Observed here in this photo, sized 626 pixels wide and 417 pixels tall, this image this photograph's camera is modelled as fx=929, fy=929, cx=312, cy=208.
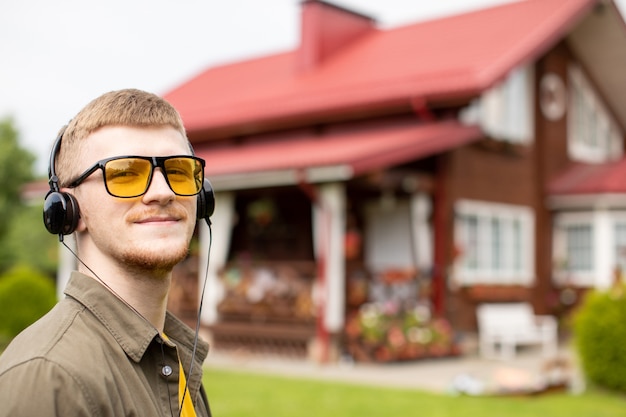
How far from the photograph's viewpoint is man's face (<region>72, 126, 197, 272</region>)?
1893mm

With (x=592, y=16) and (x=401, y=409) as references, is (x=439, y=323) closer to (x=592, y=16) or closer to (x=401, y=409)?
(x=401, y=409)

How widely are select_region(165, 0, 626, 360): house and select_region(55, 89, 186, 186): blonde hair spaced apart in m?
9.98

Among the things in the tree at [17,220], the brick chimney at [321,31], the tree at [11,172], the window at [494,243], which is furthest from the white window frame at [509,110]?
the tree at [11,172]

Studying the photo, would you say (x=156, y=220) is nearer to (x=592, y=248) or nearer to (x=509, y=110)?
(x=509, y=110)

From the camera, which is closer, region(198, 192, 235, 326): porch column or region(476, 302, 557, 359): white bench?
region(198, 192, 235, 326): porch column

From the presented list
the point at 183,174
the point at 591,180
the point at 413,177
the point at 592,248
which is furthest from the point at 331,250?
the point at 183,174

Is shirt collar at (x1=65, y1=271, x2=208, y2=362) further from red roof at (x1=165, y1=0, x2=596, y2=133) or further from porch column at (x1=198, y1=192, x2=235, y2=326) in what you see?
red roof at (x1=165, y1=0, x2=596, y2=133)

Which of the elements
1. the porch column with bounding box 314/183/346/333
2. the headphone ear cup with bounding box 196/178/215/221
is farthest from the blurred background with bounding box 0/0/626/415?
the headphone ear cup with bounding box 196/178/215/221

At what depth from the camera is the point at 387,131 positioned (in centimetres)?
1536

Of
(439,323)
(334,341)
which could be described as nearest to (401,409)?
(334,341)

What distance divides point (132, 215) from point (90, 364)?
0.37 meters

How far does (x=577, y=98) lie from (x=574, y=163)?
1532 mm

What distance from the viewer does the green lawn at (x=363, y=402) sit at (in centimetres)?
841

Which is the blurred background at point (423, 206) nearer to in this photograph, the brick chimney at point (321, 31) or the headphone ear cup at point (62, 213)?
the brick chimney at point (321, 31)
